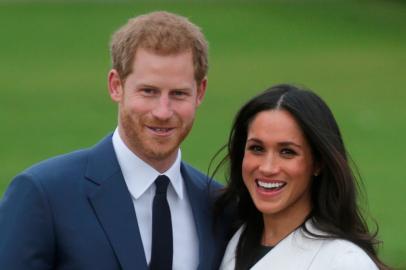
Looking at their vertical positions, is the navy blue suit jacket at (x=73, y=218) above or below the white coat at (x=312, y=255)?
above

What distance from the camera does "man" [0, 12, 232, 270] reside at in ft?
15.9

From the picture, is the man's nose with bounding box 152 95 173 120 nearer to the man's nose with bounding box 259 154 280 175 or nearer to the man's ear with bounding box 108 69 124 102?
the man's ear with bounding box 108 69 124 102

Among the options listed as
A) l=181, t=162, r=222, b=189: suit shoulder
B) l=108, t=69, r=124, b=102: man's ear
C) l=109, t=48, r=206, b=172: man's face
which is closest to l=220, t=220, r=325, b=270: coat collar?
l=181, t=162, r=222, b=189: suit shoulder

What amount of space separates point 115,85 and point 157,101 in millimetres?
220

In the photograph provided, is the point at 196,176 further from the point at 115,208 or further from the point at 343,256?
the point at 343,256

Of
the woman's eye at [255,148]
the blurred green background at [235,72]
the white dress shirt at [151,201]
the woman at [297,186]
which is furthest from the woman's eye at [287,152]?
the blurred green background at [235,72]

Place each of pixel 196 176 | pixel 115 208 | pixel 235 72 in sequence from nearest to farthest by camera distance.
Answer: pixel 115 208 < pixel 196 176 < pixel 235 72

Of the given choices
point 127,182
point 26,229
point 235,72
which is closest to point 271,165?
point 127,182

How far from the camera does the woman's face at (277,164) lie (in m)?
5.12

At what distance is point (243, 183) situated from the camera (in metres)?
5.52

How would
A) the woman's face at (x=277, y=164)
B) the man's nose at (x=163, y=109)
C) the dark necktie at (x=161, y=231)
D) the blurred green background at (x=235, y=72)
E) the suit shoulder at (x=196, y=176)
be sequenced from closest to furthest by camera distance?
the man's nose at (x=163, y=109)
the dark necktie at (x=161, y=231)
the woman's face at (x=277, y=164)
the suit shoulder at (x=196, y=176)
the blurred green background at (x=235, y=72)

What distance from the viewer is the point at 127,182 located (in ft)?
16.8

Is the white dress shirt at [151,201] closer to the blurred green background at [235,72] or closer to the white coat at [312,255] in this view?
the white coat at [312,255]

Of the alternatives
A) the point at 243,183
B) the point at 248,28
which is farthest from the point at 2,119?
the point at 243,183
